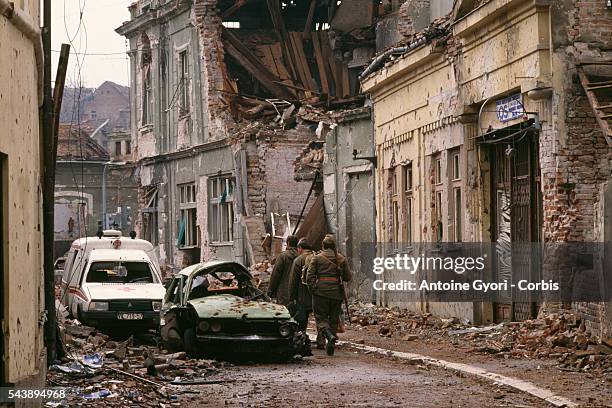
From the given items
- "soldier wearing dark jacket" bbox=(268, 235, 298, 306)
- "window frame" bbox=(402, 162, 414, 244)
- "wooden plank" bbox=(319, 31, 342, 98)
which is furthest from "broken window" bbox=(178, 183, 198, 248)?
"soldier wearing dark jacket" bbox=(268, 235, 298, 306)

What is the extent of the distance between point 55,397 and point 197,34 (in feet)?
95.7

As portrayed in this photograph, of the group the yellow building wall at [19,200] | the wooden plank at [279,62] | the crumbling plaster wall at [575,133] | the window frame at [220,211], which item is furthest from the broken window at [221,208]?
the yellow building wall at [19,200]

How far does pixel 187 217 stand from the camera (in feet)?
146

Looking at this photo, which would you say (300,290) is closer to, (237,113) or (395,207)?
(395,207)

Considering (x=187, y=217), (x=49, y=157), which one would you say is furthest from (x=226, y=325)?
(x=187, y=217)

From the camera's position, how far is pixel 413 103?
27922 mm

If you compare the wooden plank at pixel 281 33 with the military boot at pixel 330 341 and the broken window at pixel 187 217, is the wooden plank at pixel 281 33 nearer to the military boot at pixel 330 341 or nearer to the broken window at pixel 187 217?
the broken window at pixel 187 217

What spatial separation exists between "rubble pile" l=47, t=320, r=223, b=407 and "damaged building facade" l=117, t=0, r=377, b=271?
1508 cm

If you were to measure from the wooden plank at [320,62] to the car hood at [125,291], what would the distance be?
57.1 feet

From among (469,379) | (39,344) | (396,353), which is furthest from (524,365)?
(39,344)

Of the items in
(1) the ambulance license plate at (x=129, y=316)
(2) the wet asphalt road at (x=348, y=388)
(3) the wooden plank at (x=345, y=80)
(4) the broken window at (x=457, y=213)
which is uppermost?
(3) the wooden plank at (x=345, y=80)

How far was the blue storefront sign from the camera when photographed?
21225mm

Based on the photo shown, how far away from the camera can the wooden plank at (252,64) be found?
134ft

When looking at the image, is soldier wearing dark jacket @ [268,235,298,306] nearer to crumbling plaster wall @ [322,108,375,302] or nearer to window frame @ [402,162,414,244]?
window frame @ [402,162,414,244]
